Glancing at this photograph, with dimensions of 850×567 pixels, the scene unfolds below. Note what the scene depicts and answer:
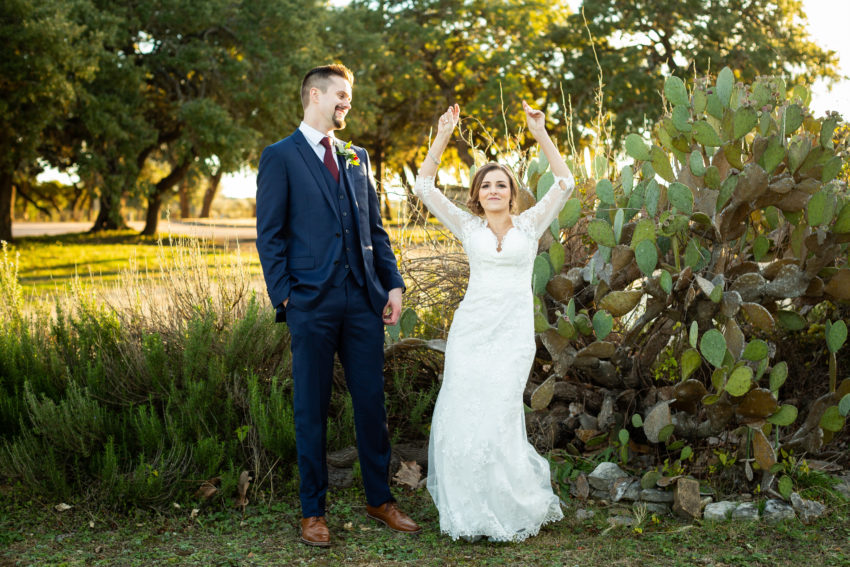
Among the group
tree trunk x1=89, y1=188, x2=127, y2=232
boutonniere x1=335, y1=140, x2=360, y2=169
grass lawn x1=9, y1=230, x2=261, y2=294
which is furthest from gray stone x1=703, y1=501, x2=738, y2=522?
tree trunk x1=89, y1=188, x2=127, y2=232

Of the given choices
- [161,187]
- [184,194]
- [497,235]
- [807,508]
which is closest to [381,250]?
[497,235]

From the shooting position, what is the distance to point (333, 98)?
11.9ft

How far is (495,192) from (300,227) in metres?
0.94

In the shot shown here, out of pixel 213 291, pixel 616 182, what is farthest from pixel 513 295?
pixel 213 291

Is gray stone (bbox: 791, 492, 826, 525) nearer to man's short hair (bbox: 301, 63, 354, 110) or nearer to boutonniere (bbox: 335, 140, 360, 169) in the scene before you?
boutonniere (bbox: 335, 140, 360, 169)

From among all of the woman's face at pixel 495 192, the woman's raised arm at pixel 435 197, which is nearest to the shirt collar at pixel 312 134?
the woman's raised arm at pixel 435 197

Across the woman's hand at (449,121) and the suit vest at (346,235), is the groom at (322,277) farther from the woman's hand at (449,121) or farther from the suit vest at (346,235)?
the woman's hand at (449,121)

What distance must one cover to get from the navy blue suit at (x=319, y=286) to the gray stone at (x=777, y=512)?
6.29ft

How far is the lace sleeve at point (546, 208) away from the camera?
3787 mm

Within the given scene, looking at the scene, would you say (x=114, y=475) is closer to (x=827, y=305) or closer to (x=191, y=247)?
(x=191, y=247)

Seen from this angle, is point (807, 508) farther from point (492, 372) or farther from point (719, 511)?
point (492, 372)

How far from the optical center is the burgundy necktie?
12.2 feet

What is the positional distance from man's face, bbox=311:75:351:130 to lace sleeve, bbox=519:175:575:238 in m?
1.02

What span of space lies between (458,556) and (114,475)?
6.03ft
